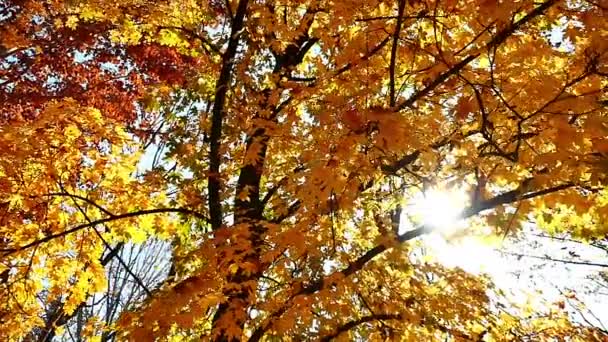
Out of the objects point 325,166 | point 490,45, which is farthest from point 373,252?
point 490,45

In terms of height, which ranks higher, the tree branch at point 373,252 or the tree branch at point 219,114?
the tree branch at point 219,114

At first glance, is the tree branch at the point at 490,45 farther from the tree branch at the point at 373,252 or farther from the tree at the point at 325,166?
the tree branch at the point at 373,252

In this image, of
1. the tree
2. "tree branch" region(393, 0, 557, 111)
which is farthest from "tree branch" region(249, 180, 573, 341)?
"tree branch" region(393, 0, 557, 111)

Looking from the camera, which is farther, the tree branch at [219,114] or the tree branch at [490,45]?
the tree branch at [219,114]

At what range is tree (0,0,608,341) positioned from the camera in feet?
9.91

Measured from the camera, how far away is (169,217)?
521 centimetres

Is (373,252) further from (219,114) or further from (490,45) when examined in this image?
(490,45)

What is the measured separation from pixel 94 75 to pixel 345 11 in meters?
6.13

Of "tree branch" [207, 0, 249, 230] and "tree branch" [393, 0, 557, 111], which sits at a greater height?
"tree branch" [207, 0, 249, 230]

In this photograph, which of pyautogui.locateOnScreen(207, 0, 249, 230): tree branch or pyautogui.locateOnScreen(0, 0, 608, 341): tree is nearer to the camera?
pyautogui.locateOnScreen(0, 0, 608, 341): tree

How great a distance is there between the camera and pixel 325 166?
9.85ft

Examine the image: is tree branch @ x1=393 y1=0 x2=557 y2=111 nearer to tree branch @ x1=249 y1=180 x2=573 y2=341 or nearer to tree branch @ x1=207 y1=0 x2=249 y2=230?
tree branch @ x1=249 y1=180 x2=573 y2=341

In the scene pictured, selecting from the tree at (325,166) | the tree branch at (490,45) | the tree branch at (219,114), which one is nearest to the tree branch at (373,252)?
the tree at (325,166)

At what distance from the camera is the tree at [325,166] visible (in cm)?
302
